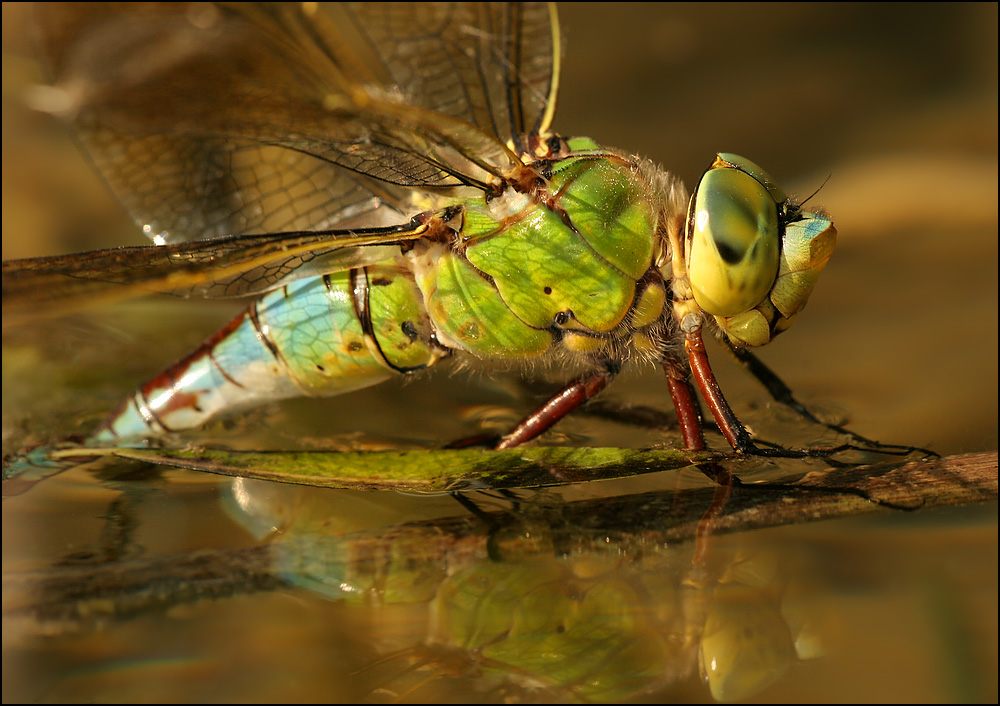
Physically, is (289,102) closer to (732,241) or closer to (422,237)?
(422,237)

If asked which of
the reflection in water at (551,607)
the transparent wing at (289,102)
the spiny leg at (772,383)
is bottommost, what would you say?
the reflection in water at (551,607)

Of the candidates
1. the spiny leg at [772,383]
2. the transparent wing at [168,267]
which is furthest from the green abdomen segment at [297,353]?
the spiny leg at [772,383]

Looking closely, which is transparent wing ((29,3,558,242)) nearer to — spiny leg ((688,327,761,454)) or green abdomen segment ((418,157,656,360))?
green abdomen segment ((418,157,656,360))

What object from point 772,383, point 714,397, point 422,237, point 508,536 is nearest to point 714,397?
point 714,397

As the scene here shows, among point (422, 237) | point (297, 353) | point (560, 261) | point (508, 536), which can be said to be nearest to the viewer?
point (508, 536)

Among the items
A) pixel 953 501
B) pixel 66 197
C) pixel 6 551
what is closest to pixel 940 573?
pixel 953 501

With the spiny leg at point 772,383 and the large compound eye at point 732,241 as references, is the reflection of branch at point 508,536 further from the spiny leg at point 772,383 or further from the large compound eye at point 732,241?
the spiny leg at point 772,383

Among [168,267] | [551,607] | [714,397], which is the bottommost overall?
[551,607]
